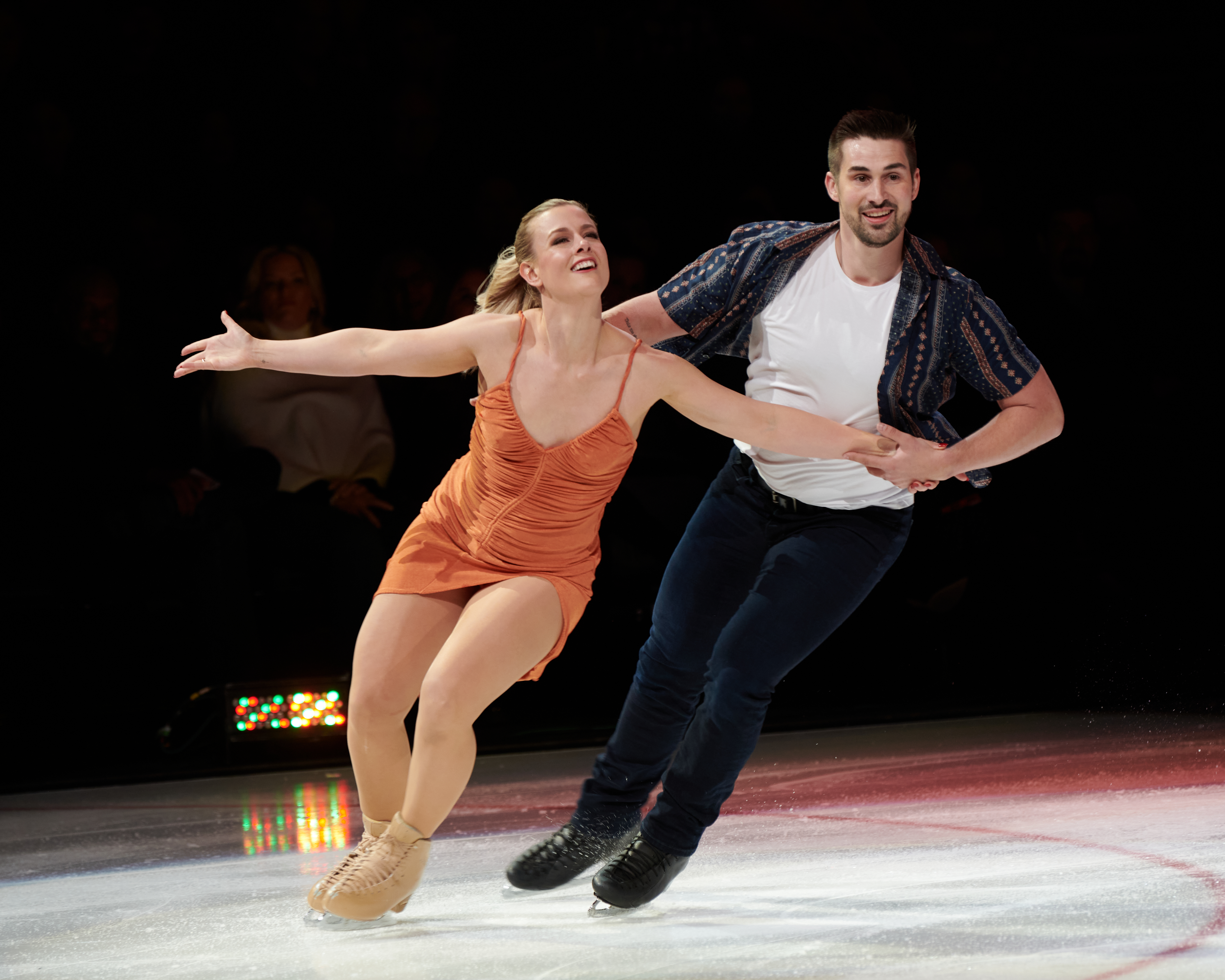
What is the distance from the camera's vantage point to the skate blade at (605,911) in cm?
295

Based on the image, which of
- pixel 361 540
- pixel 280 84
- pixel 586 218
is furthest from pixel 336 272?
pixel 586 218

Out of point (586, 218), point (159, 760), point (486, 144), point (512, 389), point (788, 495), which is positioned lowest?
point (159, 760)

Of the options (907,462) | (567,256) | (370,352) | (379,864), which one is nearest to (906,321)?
(907,462)

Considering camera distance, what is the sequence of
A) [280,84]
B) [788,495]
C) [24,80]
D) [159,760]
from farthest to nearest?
[280,84]
[24,80]
[159,760]
[788,495]

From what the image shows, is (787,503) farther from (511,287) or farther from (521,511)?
(511,287)

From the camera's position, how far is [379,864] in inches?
112

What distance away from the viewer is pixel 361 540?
5.43 metres

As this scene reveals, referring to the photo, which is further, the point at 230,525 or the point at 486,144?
the point at 486,144

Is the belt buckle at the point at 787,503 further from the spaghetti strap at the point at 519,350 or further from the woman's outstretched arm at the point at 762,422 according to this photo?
the spaghetti strap at the point at 519,350

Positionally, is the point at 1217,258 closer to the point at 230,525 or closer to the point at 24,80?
the point at 230,525

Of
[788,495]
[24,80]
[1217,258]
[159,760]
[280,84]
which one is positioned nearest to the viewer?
[788,495]

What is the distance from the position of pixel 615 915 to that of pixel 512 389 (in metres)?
1.11

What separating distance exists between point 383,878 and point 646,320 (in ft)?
4.38

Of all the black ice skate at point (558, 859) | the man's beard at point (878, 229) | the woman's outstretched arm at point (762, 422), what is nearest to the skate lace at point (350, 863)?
the black ice skate at point (558, 859)
